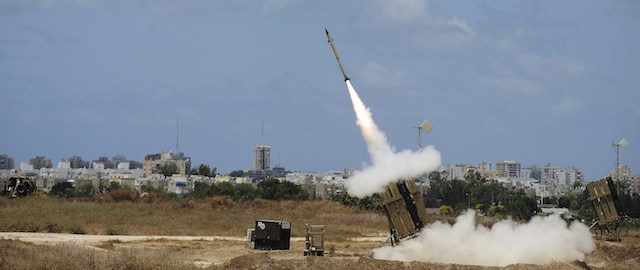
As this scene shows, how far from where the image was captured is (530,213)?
7600 cm

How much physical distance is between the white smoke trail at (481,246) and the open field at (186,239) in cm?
127

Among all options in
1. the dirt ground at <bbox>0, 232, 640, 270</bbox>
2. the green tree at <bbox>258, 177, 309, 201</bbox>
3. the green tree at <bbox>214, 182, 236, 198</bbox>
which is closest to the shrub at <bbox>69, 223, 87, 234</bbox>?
the dirt ground at <bbox>0, 232, 640, 270</bbox>

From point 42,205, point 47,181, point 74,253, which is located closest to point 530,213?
point 42,205

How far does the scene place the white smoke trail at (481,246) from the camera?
105 feet

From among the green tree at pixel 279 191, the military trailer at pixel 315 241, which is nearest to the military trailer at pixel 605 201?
the military trailer at pixel 315 241

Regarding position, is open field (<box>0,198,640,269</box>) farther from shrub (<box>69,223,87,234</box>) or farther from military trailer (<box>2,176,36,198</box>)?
military trailer (<box>2,176,36,198</box>)

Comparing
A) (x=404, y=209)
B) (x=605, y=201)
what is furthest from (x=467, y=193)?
(x=404, y=209)

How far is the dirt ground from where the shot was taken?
28.3 m

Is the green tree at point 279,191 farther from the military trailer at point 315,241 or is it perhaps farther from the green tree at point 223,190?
the military trailer at point 315,241

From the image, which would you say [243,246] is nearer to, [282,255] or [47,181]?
[282,255]

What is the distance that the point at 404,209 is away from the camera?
107 feet

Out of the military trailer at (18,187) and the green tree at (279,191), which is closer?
the military trailer at (18,187)

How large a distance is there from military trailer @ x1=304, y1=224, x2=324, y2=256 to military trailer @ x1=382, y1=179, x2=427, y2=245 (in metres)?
2.35

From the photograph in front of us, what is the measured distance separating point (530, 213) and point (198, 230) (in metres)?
34.1
